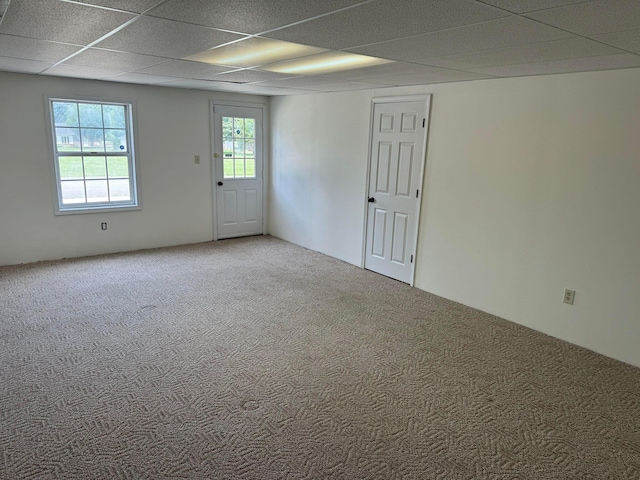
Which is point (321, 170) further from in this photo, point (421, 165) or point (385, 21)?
point (385, 21)

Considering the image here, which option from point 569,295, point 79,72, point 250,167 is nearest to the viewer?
point 569,295

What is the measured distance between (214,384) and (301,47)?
2.27 m

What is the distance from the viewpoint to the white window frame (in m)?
5.11

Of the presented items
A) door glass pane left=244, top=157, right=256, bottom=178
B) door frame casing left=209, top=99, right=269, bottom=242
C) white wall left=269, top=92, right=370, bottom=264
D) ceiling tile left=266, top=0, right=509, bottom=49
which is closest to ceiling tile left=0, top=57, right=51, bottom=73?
door frame casing left=209, top=99, right=269, bottom=242

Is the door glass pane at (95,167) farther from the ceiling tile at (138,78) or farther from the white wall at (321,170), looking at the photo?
the white wall at (321,170)

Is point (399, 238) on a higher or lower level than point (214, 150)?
lower

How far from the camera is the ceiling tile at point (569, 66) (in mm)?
2768

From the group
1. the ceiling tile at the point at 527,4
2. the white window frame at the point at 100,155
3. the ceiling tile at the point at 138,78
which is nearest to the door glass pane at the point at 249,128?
the white window frame at the point at 100,155

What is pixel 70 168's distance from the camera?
5391mm

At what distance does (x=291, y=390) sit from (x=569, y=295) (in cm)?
241

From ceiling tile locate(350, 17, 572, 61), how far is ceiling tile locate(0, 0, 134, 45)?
1443 mm

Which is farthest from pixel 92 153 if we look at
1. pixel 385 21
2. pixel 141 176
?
pixel 385 21

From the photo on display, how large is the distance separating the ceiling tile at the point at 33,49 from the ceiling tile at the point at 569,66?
10.1 feet

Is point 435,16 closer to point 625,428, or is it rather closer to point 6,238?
point 625,428
